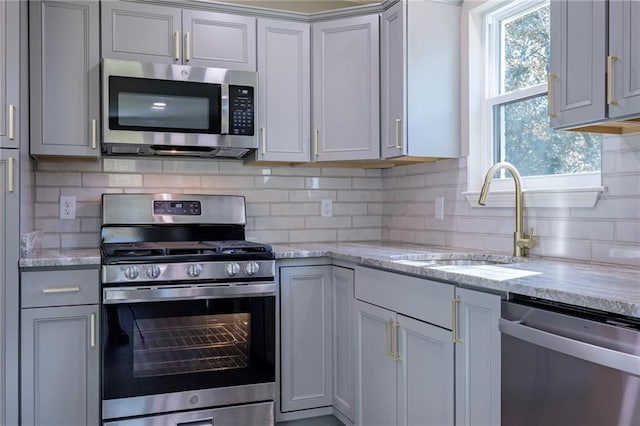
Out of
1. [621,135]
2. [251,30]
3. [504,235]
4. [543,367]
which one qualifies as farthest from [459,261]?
[251,30]

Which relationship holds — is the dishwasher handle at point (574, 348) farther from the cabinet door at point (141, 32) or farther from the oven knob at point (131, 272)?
the cabinet door at point (141, 32)

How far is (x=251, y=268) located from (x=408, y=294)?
796 millimetres

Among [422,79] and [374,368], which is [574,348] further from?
[422,79]

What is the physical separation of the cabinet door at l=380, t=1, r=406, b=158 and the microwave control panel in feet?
2.22

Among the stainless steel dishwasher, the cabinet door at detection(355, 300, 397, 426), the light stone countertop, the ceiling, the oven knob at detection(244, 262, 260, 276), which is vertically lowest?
the cabinet door at detection(355, 300, 397, 426)

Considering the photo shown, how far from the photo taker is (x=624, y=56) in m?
1.54

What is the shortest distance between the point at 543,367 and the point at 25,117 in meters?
2.25

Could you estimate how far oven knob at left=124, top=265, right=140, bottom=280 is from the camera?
229 centimetres

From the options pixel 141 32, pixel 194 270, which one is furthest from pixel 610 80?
pixel 141 32

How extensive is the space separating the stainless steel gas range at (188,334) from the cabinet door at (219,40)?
94 centimetres

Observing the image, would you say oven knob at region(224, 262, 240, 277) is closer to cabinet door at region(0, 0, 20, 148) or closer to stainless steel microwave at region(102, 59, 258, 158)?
stainless steel microwave at region(102, 59, 258, 158)

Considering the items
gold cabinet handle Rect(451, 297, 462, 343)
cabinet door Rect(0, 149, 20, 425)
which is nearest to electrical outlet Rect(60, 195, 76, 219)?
cabinet door Rect(0, 149, 20, 425)

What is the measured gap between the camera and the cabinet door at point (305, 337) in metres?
2.65

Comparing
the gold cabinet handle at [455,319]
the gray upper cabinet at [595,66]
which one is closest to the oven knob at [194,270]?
the gold cabinet handle at [455,319]
